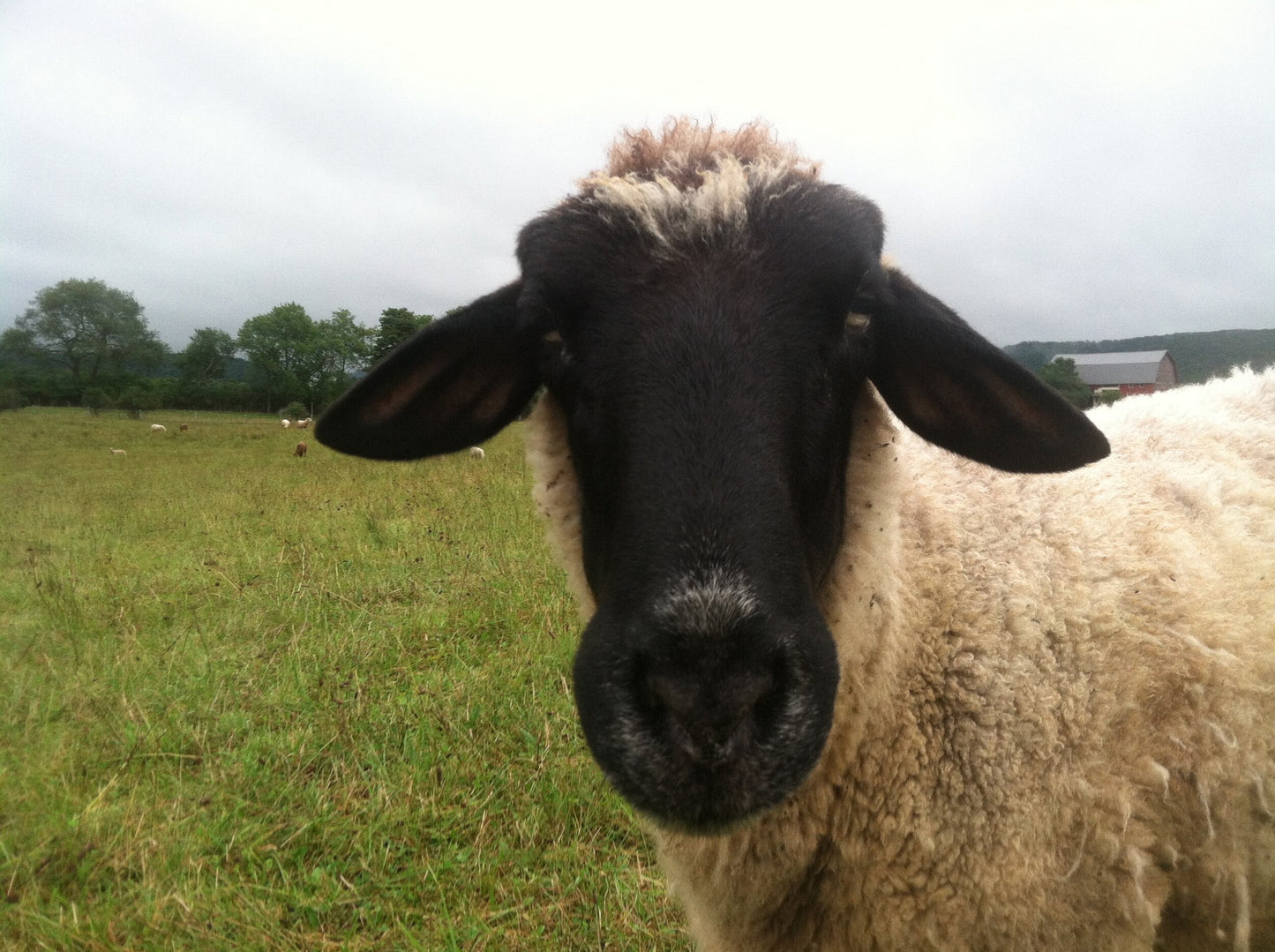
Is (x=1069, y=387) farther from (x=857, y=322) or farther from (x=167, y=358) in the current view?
(x=167, y=358)

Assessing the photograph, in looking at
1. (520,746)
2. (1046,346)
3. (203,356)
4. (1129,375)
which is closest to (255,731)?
(520,746)

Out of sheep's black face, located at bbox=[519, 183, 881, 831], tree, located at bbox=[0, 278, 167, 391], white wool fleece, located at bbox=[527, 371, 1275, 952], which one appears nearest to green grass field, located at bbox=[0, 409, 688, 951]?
white wool fleece, located at bbox=[527, 371, 1275, 952]

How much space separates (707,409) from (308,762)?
3.41 meters

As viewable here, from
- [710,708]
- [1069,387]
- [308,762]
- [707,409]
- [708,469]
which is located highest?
[1069,387]

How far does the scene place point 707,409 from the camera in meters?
1.68

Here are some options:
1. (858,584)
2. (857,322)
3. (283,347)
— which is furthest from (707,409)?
(283,347)

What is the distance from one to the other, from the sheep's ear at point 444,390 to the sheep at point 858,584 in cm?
1

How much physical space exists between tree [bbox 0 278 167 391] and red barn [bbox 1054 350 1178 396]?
55903 mm

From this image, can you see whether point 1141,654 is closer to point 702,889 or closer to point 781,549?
point 781,549

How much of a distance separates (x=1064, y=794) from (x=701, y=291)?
5.55 feet

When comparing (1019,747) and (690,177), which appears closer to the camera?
(1019,747)

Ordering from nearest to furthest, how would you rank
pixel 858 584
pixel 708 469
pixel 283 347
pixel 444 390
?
pixel 708 469
pixel 858 584
pixel 444 390
pixel 283 347

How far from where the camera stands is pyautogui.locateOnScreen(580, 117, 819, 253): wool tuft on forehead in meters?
1.91

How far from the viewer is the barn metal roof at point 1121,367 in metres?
55.2
